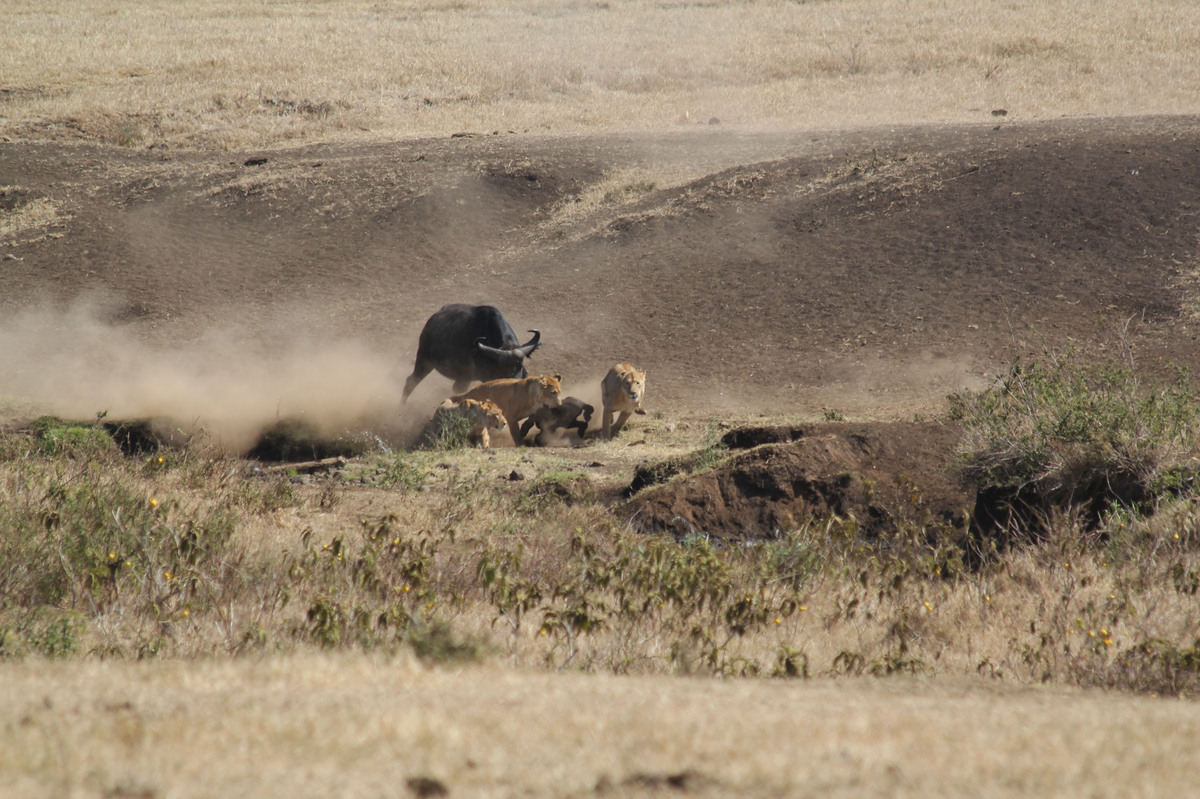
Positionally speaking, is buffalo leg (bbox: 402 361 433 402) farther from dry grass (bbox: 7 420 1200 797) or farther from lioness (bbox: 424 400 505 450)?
dry grass (bbox: 7 420 1200 797)

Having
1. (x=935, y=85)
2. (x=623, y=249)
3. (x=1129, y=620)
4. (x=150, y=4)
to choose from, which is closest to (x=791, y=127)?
(x=935, y=85)

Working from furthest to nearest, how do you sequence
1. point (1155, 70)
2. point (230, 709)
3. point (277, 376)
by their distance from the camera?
1. point (1155, 70)
2. point (277, 376)
3. point (230, 709)

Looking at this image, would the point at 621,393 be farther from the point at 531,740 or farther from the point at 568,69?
the point at 568,69

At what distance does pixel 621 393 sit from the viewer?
12.6 m

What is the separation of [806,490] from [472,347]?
23.3 ft

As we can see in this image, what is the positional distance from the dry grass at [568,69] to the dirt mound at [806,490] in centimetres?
2129

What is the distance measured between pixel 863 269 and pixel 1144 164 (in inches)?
229

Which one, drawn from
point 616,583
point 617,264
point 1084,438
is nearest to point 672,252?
point 617,264

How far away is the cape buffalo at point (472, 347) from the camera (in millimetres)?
14328

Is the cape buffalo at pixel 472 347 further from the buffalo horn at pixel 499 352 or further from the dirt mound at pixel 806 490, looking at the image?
the dirt mound at pixel 806 490

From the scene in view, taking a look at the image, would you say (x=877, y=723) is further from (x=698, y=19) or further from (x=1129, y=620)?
(x=698, y=19)

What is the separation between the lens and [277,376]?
1579 cm

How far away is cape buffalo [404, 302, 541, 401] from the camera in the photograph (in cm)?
1433

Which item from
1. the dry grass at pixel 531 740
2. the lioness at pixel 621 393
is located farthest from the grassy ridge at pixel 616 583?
the lioness at pixel 621 393
